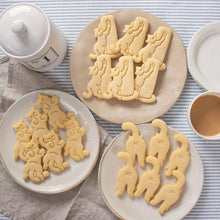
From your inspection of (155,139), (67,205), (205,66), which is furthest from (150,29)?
(67,205)

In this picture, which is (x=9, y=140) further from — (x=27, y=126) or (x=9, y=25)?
(x=9, y=25)

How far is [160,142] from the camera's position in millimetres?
819

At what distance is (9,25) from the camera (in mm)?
694

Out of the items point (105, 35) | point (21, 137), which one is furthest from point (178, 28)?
point (21, 137)

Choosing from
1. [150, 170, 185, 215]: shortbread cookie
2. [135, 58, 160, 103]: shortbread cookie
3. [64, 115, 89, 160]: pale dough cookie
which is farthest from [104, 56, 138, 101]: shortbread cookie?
[150, 170, 185, 215]: shortbread cookie

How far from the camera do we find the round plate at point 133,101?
2.75 ft

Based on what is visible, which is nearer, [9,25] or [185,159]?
[9,25]

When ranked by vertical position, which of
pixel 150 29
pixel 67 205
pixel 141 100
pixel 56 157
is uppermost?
pixel 150 29

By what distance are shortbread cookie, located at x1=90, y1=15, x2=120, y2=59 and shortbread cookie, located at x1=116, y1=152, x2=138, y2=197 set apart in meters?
0.28

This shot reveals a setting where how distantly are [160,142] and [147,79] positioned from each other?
0.17m

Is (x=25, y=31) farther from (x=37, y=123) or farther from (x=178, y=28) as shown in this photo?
(x=178, y=28)

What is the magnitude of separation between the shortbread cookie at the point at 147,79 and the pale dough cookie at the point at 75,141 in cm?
19

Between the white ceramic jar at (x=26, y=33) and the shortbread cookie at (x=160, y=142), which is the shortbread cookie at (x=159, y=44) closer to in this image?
the shortbread cookie at (x=160, y=142)

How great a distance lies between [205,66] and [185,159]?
0.87 feet
